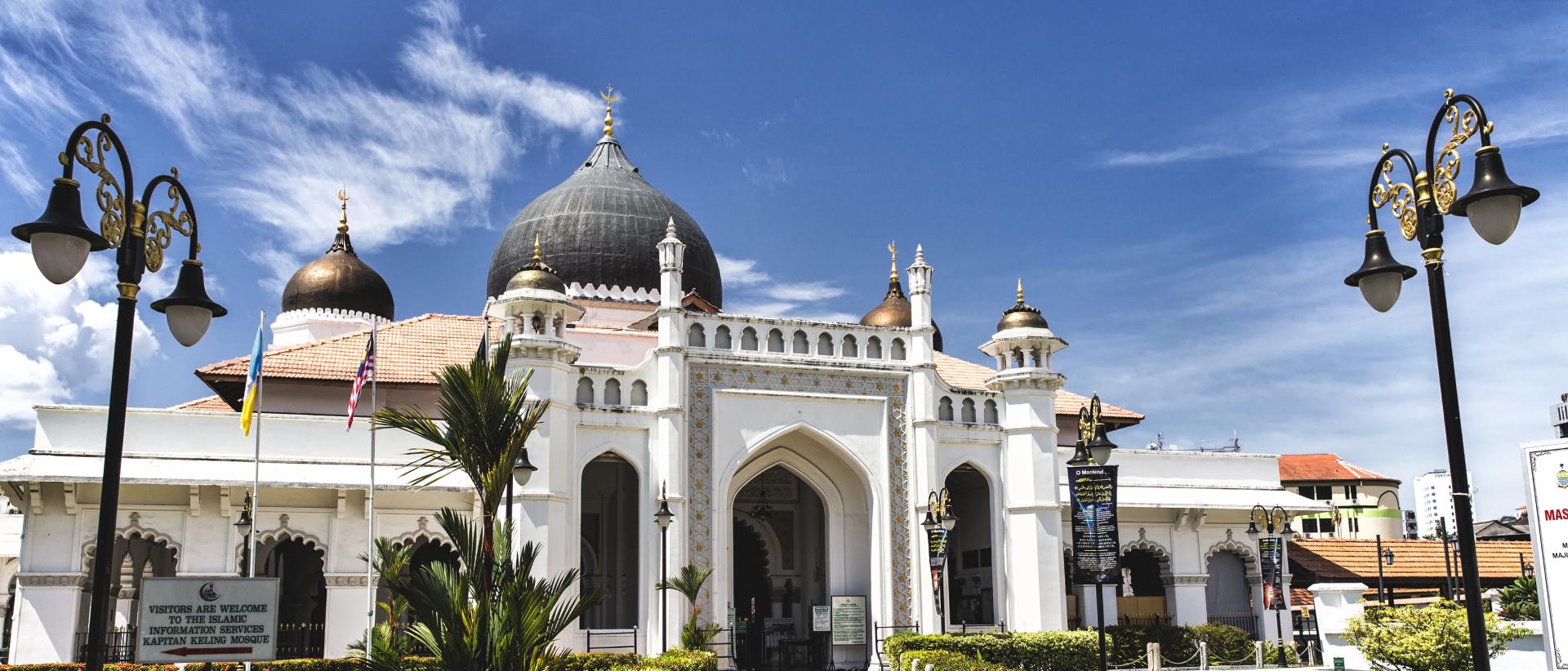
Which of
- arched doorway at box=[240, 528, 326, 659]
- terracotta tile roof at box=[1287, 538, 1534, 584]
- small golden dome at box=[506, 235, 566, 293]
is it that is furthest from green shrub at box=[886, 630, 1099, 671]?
arched doorway at box=[240, 528, 326, 659]

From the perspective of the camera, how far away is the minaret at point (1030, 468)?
26.8 m

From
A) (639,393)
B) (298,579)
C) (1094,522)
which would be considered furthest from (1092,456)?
(298,579)

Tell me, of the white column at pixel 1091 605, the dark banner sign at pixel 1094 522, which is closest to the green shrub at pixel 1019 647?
the white column at pixel 1091 605

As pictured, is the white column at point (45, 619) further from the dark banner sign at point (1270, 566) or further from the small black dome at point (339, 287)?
the dark banner sign at point (1270, 566)

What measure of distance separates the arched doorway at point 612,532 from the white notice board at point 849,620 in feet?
15.7

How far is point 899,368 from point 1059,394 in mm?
8380

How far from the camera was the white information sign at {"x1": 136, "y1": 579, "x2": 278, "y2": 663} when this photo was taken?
9914 mm

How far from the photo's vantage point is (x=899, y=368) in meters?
27.3

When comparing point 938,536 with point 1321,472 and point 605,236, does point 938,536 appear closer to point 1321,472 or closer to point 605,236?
point 605,236

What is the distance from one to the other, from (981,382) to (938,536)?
880 cm

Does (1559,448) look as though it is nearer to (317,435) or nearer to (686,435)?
(686,435)

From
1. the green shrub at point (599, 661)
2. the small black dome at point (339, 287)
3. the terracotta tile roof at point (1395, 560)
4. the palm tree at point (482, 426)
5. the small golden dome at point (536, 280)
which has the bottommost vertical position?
the green shrub at point (599, 661)

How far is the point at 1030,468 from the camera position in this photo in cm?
2738

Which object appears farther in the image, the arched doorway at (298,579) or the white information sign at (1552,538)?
the arched doorway at (298,579)
